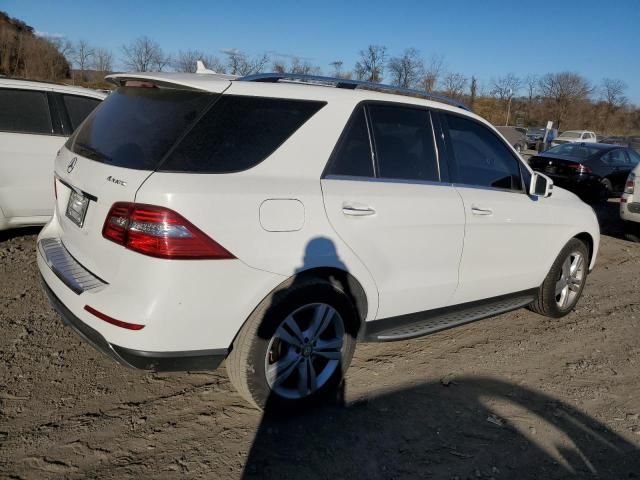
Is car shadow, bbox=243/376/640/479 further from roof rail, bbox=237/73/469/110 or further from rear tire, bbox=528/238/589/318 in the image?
roof rail, bbox=237/73/469/110

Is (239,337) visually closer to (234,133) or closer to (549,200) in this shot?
(234,133)

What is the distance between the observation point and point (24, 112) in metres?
5.20

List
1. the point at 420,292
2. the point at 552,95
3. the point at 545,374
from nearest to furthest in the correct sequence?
the point at 420,292, the point at 545,374, the point at 552,95

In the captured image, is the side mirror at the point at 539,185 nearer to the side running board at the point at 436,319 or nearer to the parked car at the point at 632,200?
the side running board at the point at 436,319

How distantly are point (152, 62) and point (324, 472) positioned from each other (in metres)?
30.9

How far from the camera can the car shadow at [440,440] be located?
99.4 inches

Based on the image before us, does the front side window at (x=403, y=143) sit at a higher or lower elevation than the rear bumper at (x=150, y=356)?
higher

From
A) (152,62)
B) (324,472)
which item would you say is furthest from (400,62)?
(324,472)

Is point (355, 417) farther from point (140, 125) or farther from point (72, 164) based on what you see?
point (72, 164)

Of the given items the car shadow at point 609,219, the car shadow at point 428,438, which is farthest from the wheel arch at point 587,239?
the car shadow at point 609,219

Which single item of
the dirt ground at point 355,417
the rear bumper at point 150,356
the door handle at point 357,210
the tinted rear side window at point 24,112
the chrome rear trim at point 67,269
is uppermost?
the tinted rear side window at point 24,112

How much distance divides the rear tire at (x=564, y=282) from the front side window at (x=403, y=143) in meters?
1.76

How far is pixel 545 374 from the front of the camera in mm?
3572

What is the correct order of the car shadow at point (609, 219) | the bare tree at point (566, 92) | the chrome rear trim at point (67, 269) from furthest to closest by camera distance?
1. the bare tree at point (566, 92)
2. the car shadow at point (609, 219)
3. the chrome rear trim at point (67, 269)
